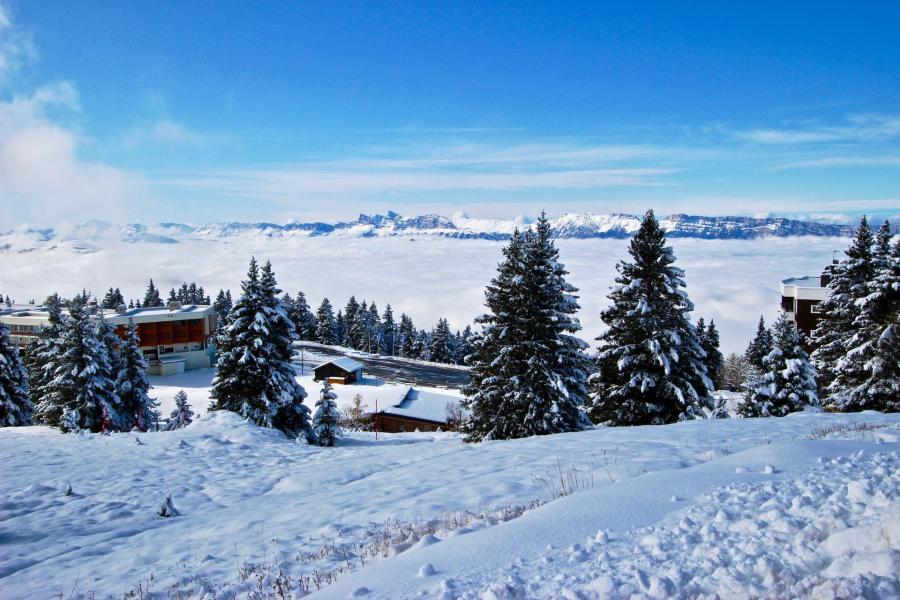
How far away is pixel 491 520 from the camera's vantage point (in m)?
6.82

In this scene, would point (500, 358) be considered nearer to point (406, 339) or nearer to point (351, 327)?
Result: point (406, 339)

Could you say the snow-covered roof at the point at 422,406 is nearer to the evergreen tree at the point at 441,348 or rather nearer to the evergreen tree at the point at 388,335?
the evergreen tree at the point at 441,348

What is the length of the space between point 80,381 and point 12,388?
6841 mm

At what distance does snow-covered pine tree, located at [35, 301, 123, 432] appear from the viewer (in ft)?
98.4

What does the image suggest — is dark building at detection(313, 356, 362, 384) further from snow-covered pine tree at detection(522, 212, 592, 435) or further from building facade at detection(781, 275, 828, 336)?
building facade at detection(781, 275, 828, 336)

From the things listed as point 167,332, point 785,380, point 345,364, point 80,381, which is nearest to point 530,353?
point 785,380

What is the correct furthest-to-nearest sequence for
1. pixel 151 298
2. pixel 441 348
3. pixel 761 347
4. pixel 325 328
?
pixel 151 298 → pixel 325 328 → pixel 441 348 → pixel 761 347

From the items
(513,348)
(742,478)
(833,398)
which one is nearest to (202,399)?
(513,348)

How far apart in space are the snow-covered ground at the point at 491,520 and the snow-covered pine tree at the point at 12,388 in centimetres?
2410

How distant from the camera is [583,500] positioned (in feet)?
21.8

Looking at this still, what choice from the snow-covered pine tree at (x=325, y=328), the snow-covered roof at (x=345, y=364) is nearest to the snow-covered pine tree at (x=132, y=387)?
the snow-covered roof at (x=345, y=364)

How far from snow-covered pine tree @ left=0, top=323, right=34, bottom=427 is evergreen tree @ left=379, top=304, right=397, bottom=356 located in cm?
7722

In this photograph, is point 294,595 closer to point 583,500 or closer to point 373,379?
point 583,500

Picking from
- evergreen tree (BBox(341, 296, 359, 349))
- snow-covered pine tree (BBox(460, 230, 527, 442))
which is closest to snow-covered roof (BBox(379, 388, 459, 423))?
snow-covered pine tree (BBox(460, 230, 527, 442))
